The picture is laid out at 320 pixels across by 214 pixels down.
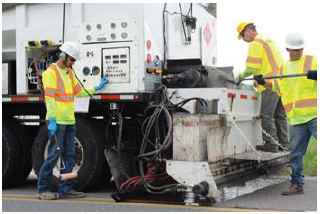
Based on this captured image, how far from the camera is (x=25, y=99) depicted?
7.25 meters

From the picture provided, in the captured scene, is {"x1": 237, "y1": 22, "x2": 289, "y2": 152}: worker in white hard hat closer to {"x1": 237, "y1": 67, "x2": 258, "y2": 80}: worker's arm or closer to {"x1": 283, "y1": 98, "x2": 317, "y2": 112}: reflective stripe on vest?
{"x1": 237, "y1": 67, "x2": 258, "y2": 80}: worker's arm

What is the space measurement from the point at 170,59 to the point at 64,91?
1.55m

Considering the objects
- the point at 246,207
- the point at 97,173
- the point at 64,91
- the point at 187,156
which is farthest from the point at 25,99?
the point at 246,207

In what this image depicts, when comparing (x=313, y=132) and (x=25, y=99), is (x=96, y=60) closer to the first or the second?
(x=25, y=99)

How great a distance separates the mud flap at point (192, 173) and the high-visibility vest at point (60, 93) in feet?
4.44

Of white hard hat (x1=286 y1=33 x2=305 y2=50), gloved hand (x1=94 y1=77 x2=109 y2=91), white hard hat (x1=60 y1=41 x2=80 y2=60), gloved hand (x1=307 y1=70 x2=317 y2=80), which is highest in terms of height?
white hard hat (x1=286 y1=33 x2=305 y2=50)

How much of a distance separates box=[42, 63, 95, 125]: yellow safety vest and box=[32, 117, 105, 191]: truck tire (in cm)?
33

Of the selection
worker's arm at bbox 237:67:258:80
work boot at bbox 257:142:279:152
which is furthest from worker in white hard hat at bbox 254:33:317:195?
work boot at bbox 257:142:279:152

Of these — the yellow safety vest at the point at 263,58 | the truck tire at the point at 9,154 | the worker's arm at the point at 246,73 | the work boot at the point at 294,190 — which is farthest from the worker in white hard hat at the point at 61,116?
the work boot at the point at 294,190

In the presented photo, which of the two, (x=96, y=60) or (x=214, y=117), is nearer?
(x=214, y=117)

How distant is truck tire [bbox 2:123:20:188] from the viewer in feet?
24.4

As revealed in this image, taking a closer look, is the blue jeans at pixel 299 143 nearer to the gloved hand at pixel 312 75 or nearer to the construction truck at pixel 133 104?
the construction truck at pixel 133 104

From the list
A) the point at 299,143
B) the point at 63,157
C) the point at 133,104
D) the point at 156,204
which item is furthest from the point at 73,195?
the point at 299,143

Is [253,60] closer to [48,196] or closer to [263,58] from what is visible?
[263,58]
